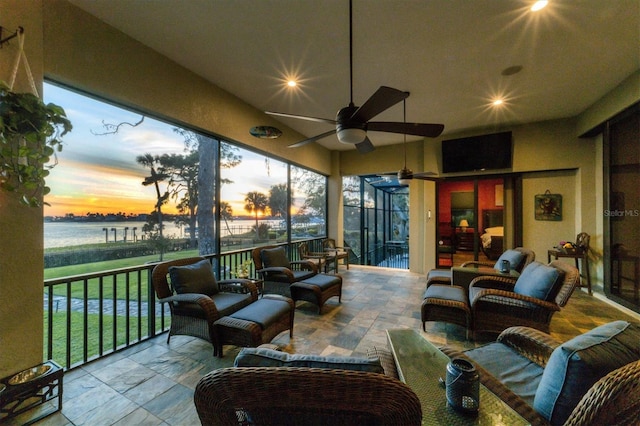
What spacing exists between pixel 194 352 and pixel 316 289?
5.32ft

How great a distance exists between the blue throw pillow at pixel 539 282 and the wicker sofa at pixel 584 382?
129cm

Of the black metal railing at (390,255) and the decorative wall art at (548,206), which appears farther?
the black metal railing at (390,255)

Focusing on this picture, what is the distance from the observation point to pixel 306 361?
96cm

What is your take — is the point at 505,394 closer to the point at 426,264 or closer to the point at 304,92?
the point at 304,92

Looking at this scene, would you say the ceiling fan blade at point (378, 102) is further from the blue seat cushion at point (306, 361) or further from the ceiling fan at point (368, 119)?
the blue seat cushion at point (306, 361)

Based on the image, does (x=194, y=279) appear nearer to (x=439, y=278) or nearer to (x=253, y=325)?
(x=253, y=325)

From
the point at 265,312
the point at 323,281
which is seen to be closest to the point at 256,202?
the point at 323,281

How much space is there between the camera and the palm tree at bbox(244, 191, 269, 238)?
15.1ft

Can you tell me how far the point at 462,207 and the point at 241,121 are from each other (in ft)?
20.8

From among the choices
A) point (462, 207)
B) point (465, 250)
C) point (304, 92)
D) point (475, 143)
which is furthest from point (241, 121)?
point (465, 250)

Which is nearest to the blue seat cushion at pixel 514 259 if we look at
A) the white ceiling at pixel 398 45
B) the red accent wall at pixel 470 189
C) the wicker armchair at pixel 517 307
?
the wicker armchair at pixel 517 307

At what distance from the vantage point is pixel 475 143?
5.59m

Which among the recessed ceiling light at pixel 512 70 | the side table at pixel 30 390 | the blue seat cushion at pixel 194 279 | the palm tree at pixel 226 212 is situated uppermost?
the recessed ceiling light at pixel 512 70

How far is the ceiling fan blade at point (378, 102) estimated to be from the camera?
5.73 feet
